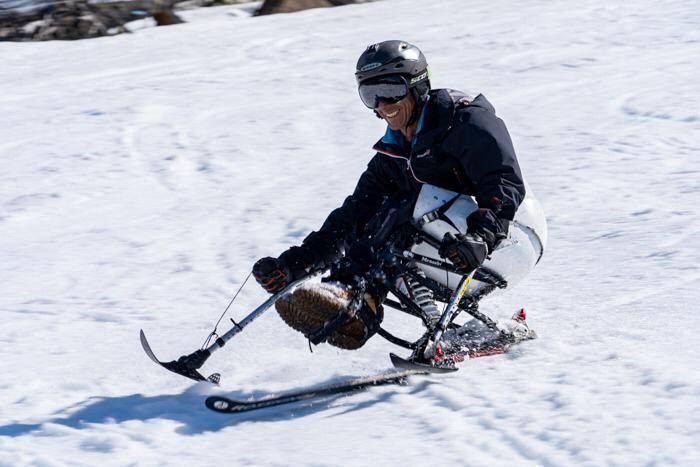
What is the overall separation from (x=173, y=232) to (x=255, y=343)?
2915mm

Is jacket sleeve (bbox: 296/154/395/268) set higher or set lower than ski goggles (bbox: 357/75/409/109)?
lower

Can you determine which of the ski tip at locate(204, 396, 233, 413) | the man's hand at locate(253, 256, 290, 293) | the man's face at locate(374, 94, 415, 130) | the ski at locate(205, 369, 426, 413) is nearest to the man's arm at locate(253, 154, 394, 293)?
the man's hand at locate(253, 256, 290, 293)

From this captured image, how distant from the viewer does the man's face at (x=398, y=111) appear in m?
4.72

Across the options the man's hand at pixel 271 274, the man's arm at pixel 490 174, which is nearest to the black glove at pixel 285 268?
the man's hand at pixel 271 274

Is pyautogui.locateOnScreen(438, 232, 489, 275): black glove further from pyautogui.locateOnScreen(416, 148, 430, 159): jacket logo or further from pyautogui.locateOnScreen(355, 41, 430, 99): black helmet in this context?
pyautogui.locateOnScreen(355, 41, 430, 99): black helmet

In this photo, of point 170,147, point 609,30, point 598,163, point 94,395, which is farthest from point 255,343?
point 609,30

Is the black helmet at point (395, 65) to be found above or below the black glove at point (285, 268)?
above

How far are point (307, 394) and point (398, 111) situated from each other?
1383 millimetres

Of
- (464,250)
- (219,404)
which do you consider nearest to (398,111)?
(464,250)

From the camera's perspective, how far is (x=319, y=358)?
513 centimetres

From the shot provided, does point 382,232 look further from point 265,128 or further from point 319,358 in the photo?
point 265,128

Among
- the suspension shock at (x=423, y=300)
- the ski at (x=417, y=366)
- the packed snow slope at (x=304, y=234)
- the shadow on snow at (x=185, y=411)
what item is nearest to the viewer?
the packed snow slope at (x=304, y=234)

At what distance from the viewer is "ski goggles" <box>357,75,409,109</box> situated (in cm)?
466

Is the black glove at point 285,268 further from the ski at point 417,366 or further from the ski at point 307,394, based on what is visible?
the ski at point 417,366
